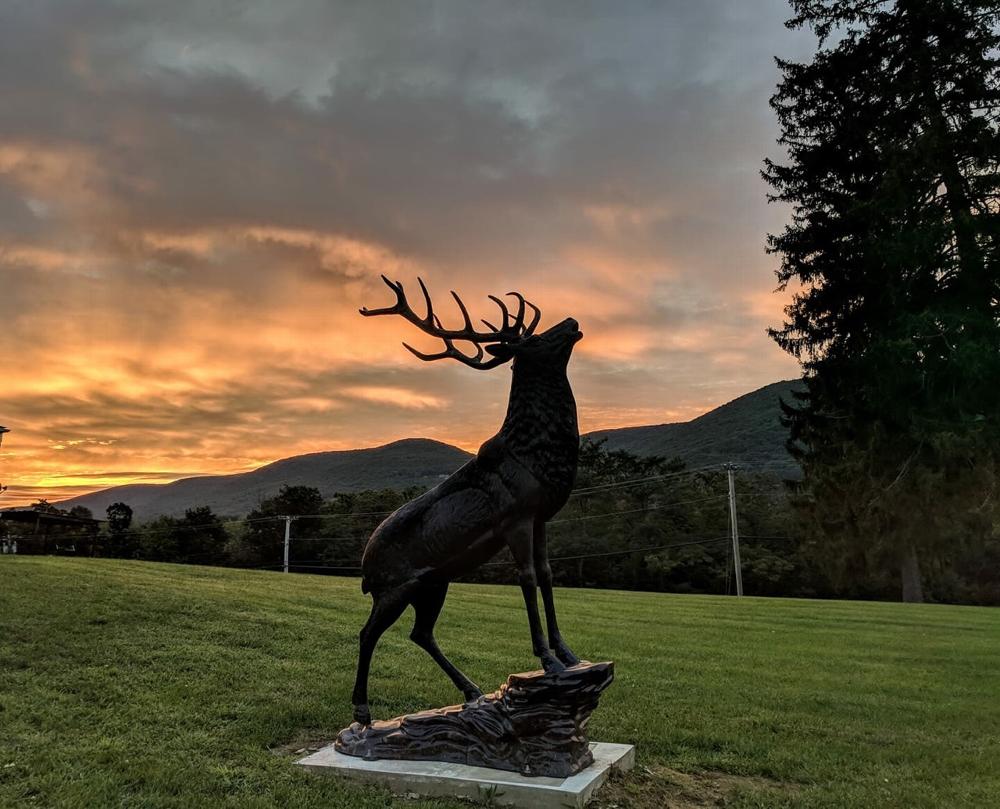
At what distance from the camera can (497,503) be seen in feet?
15.0

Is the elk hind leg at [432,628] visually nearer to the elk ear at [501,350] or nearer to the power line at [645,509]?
the elk ear at [501,350]

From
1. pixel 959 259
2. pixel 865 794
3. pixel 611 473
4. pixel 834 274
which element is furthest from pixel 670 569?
pixel 865 794

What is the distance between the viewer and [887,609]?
16.7m

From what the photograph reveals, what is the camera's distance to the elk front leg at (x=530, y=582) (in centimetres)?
438

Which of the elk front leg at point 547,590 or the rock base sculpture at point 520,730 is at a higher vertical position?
the elk front leg at point 547,590

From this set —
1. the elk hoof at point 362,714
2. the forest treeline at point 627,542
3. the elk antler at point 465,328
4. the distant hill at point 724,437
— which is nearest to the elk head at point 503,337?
the elk antler at point 465,328

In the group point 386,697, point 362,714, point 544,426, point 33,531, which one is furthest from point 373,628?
point 33,531

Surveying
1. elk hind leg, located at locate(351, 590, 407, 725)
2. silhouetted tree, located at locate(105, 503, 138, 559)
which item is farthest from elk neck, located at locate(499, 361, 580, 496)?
silhouetted tree, located at locate(105, 503, 138, 559)

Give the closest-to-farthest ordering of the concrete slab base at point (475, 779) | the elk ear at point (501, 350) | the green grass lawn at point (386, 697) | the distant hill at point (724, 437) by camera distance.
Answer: the concrete slab base at point (475, 779) < the green grass lawn at point (386, 697) < the elk ear at point (501, 350) < the distant hill at point (724, 437)

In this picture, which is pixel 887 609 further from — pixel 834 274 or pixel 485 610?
pixel 485 610

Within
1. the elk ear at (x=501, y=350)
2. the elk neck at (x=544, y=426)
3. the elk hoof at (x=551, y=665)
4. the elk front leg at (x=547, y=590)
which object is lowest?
the elk hoof at (x=551, y=665)

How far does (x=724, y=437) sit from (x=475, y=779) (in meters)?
43.9

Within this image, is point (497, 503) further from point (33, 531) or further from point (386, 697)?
point (33, 531)

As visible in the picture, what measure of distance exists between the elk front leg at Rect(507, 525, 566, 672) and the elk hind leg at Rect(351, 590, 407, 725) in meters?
0.88
